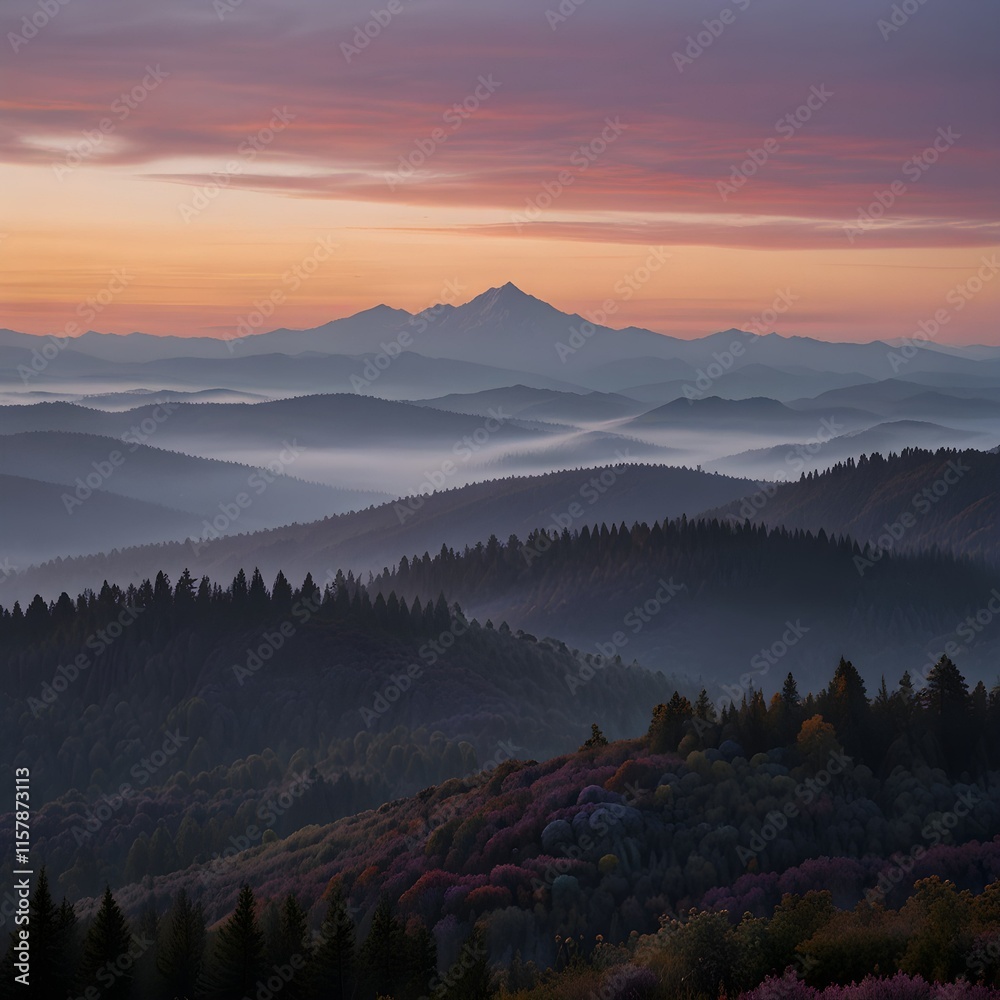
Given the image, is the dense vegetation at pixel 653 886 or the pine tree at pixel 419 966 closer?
the dense vegetation at pixel 653 886

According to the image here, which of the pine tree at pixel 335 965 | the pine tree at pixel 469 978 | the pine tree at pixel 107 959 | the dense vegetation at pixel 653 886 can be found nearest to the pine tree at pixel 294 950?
the dense vegetation at pixel 653 886

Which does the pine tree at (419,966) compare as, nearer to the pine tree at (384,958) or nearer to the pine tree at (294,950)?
the pine tree at (384,958)

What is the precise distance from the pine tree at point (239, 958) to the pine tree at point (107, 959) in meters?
5.11

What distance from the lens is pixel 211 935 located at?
295 ft

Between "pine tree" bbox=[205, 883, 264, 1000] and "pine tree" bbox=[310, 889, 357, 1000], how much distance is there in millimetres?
3393

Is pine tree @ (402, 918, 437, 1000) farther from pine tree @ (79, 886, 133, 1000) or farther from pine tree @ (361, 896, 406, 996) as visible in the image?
pine tree @ (79, 886, 133, 1000)

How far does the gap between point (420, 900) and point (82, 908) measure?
5145 cm

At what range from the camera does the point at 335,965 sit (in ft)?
236

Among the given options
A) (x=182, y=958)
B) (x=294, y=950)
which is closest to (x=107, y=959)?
(x=182, y=958)

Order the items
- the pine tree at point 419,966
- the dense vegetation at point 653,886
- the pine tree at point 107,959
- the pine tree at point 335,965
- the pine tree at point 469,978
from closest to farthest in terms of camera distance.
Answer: the dense vegetation at point 653,886, the pine tree at point 469,978, the pine tree at point 419,966, the pine tree at point 335,965, the pine tree at point 107,959

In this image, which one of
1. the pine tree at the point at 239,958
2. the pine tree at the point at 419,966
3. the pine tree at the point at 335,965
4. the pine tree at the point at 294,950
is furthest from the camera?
the pine tree at the point at 239,958

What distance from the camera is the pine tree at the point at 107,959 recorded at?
74125 millimetres

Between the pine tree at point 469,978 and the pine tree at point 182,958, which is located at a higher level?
the pine tree at point 469,978

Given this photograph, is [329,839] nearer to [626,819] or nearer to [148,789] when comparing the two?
[626,819]
